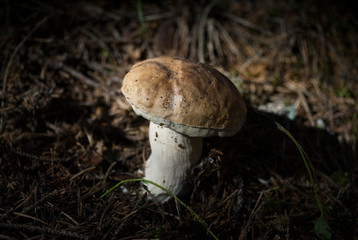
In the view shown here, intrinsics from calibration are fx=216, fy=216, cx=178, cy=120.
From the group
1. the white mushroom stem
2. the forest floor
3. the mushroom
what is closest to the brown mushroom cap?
the mushroom

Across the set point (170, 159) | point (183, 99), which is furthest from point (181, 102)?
point (170, 159)

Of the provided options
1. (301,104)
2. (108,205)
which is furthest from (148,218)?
(301,104)

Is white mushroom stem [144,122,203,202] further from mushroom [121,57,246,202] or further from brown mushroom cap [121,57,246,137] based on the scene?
brown mushroom cap [121,57,246,137]

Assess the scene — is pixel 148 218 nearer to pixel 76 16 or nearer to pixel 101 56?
pixel 101 56

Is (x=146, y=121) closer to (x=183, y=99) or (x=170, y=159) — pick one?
(x=170, y=159)

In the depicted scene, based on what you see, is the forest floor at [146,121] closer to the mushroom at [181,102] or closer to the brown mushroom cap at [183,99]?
the mushroom at [181,102]
